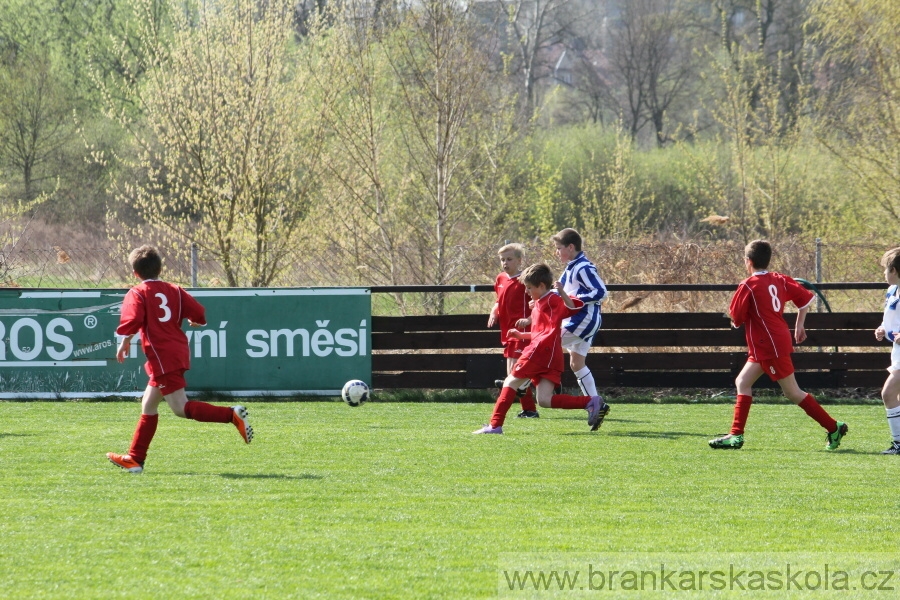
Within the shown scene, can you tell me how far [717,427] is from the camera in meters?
10.1

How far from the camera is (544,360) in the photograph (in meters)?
Answer: 9.17

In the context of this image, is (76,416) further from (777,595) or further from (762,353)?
(777,595)

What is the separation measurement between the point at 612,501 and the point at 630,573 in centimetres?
164

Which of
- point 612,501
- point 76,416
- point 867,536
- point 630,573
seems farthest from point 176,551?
point 76,416

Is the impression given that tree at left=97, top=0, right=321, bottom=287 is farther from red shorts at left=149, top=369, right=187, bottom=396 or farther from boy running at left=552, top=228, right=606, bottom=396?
red shorts at left=149, top=369, right=187, bottom=396

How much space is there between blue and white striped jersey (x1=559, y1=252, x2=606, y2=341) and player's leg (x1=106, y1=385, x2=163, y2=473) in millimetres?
4047

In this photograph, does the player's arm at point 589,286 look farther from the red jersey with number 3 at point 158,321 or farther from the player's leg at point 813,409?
the red jersey with number 3 at point 158,321

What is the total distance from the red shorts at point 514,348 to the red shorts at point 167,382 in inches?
168

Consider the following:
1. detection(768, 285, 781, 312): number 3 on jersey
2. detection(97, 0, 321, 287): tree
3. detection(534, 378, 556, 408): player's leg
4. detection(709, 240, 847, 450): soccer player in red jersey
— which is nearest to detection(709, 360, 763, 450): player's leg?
detection(709, 240, 847, 450): soccer player in red jersey

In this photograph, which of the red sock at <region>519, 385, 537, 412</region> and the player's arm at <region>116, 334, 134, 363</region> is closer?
the player's arm at <region>116, 334, 134, 363</region>

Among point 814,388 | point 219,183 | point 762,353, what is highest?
point 219,183

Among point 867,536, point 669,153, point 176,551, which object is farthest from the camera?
point 669,153

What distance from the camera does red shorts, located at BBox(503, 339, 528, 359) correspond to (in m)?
10.8

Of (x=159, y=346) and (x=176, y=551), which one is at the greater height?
(x=159, y=346)
